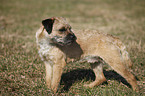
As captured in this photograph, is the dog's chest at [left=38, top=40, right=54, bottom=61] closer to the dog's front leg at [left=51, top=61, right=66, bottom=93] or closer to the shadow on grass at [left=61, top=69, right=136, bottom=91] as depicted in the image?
the dog's front leg at [left=51, top=61, right=66, bottom=93]

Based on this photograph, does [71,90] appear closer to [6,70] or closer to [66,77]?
[66,77]

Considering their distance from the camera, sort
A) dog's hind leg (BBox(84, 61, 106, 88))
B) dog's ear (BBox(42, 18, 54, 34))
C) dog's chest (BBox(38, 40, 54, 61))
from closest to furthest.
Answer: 1. dog's ear (BBox(42, 18, 54, 34))
2. dog's chest (BBox(38, 40, 54, 61))
3. dog's hind leg (BBox(84, 61, 106, 88))

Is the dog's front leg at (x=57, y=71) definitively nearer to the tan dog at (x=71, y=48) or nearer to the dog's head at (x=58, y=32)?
the tan dog at (x=71, y=48)

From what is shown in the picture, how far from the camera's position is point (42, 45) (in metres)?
3.69

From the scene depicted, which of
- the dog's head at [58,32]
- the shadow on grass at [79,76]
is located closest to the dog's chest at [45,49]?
the dog's head at [58,32]

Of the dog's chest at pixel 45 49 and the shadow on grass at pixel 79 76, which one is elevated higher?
the dog's chest at pixel 45 49

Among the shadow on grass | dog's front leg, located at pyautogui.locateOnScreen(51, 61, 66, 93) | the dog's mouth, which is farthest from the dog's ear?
the shadow on grass

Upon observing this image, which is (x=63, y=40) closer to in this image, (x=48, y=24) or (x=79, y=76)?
(x=48, y=24)

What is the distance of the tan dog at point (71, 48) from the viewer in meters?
3.56

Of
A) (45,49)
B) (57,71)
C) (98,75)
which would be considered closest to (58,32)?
(45,49)

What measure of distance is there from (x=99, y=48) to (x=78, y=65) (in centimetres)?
184

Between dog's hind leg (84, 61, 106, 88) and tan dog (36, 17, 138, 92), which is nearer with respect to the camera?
tan dog (36, 17, 138, 92)

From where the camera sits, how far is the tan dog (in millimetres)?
3559

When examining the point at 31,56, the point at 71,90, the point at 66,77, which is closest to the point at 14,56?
the point at 31,56
